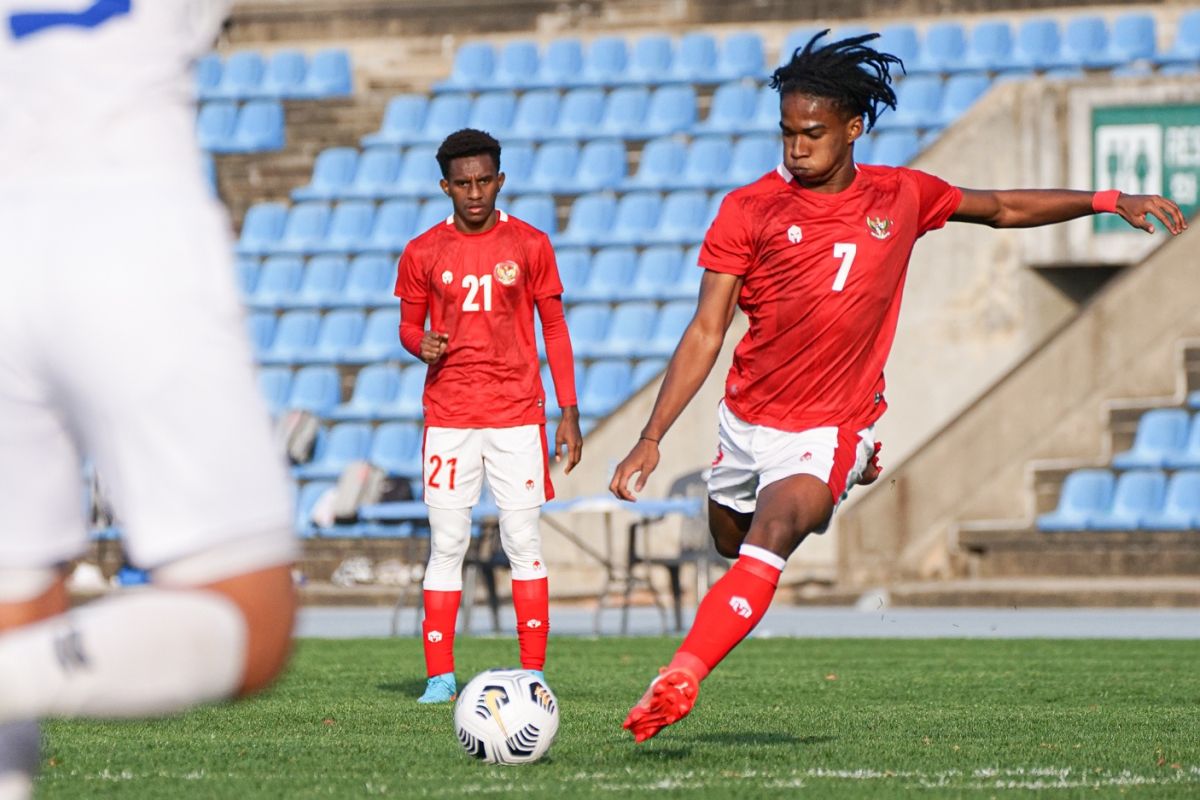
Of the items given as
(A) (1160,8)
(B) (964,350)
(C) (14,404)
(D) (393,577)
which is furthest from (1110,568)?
(C) (14,404)

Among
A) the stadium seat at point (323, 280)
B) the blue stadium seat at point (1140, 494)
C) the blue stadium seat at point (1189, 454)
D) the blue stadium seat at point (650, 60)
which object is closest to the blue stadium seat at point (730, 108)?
the blue stadium seat at point (650, 60)

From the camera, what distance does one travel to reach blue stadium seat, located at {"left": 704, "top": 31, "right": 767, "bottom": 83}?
2158cm

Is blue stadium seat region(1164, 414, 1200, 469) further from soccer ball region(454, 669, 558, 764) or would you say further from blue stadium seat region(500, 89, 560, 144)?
soccer ball region(454, 669, 558, 764)

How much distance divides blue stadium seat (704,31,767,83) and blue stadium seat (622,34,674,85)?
0.54 meters


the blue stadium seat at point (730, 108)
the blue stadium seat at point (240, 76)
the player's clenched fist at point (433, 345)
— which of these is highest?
the blue stadium seat at point (240, 76)

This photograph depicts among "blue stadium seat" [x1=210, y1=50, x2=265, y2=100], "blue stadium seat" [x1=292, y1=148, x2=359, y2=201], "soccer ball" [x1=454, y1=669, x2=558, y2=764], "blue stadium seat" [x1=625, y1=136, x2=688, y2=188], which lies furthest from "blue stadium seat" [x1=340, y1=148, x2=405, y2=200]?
"soccer ball" [x1=454, y1=669, x2=558, y2=764]

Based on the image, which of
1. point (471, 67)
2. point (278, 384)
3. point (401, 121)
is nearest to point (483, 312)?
point (278, 384)

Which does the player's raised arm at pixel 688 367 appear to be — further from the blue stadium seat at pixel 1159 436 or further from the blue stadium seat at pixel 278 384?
the blue stadium seat at pixel 278 384

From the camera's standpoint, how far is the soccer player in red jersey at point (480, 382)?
8.57 metres

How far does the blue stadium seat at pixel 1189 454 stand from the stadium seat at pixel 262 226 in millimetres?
9581

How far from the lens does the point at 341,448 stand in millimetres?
19203

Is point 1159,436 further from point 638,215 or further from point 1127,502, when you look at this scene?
point 638,215

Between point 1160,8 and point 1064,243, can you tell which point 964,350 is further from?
point 1160,8

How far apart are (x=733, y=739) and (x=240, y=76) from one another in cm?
1837
